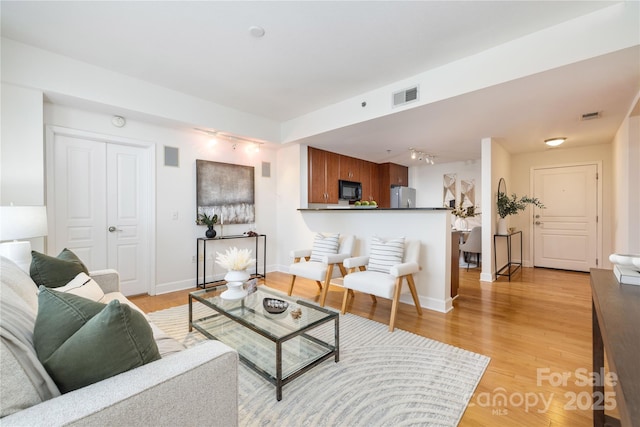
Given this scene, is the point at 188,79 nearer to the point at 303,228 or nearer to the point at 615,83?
the point at 303,228

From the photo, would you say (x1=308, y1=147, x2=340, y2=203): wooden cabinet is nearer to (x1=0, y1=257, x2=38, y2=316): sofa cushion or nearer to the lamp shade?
the lamp shade

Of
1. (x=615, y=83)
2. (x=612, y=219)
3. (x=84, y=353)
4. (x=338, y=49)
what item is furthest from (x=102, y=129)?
(x=612, y=219)

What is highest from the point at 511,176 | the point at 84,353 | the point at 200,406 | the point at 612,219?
the point at 511,176

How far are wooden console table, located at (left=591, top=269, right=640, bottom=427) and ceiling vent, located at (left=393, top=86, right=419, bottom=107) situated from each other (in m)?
2.26

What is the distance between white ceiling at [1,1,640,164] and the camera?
2.14m

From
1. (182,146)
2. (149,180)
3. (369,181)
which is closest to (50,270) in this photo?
(149,180)

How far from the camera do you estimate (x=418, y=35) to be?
7.96 feet

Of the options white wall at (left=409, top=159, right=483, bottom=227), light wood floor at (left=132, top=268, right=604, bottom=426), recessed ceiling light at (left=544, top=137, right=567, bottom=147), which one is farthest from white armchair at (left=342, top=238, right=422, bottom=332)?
white wall at (left=409, top=159, right=483, bottom=227)

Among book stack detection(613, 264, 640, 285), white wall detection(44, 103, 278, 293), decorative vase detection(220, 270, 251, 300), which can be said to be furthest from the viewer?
white wall detection(44, 103, 278, 293)

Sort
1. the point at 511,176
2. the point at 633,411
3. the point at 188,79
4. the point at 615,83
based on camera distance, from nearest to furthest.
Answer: the point at 633,411, the point at 615,83, the point at 188,79, the point at 511,176

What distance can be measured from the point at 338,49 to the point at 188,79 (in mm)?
1801

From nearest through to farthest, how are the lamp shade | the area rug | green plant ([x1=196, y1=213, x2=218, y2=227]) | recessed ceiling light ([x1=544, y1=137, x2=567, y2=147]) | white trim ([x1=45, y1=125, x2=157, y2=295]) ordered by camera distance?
1. the area rug
2. the lamp shade
3. white trim ([x1=45, y1=125, x2=157, y2=295])
4. green plant ([x1=196, y1=213, x2=218, y2=227])
5. recessed ceiling light ([x1=544, y1=137, x2=567, y2=147])

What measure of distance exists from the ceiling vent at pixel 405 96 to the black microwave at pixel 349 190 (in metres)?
2.48

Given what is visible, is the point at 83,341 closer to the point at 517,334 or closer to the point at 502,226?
the point at 517,334
